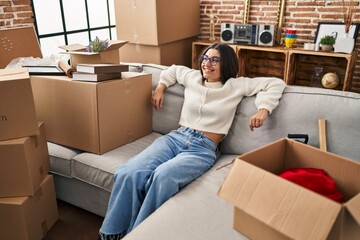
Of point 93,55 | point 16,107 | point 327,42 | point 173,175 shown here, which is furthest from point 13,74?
point 327,42

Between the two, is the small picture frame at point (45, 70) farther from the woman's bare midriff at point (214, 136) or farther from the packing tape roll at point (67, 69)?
the woman's bare midriff at point (214, 136)

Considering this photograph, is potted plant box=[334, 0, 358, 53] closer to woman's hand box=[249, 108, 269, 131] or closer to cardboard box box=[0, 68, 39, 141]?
woman's hand box=[249, 108, 269, 131]

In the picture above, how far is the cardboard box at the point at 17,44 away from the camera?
232 cm

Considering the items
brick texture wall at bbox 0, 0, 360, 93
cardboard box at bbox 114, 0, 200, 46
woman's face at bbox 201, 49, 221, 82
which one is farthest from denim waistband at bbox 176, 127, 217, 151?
brick texture wall at bbox 0, 0, 360, 93

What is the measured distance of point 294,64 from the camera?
359 centimetres

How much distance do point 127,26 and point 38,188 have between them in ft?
7.40

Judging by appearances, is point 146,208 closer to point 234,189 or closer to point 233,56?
point 234,189

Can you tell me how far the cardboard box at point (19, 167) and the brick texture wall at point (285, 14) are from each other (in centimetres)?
165

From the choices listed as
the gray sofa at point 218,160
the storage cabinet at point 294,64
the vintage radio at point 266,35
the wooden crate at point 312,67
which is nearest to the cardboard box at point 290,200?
the gray sofa at point 218,160

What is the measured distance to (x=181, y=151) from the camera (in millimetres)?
1728

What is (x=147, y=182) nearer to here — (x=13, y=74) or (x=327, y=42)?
(x=13, y=74)

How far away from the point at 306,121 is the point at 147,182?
2.80 feet

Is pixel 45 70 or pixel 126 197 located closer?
pixel 126 197

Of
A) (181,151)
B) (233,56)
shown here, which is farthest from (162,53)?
(181,151)
